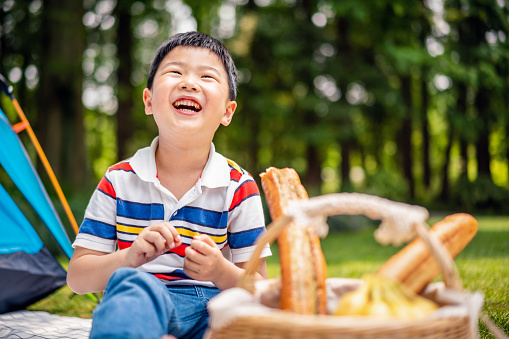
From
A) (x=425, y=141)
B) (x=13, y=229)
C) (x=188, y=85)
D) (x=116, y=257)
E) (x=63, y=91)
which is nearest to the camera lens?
(x=116, y=257)

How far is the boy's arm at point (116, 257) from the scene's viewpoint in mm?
1400

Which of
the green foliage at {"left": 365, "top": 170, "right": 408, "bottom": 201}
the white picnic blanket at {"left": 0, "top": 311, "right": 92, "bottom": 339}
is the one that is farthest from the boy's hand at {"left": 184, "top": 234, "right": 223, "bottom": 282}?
the green foliage at {"left": 365, "top": 170, "right": 408, "bottom": 201}

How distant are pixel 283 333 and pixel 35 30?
838cm

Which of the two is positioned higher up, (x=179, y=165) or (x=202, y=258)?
(x=179, y=165)

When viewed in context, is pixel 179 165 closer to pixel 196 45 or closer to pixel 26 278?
pixel 196 45

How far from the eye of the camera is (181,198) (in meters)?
1.76

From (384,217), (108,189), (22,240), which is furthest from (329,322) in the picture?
(22,240)

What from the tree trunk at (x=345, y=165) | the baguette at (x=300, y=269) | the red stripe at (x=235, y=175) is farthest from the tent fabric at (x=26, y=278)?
the tree trunk at (x=345, y=165)

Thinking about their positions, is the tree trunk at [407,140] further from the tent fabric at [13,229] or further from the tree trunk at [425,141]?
the tent fabric at [13,229]

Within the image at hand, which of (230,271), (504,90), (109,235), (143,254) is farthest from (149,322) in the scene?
(504,90)

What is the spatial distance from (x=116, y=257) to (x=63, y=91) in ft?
21.3

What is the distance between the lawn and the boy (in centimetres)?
121

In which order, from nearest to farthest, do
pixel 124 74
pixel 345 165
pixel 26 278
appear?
pixel 26 278 → pixel 124 74 → pixel 345 165

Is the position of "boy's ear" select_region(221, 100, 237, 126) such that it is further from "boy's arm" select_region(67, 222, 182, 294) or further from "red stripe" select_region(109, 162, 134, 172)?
"boy's arm" select_region(67, 222, 182, 294)
